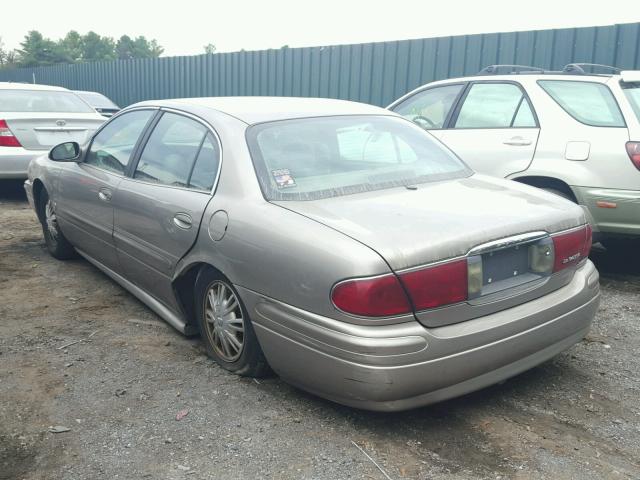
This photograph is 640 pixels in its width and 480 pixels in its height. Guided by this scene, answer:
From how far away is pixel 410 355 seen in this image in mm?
2537

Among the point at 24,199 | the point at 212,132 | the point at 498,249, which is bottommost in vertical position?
the point at 24,199

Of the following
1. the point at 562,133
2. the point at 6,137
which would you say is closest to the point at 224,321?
the point at 562,133

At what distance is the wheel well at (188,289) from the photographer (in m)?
3.49

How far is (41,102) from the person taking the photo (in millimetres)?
8602

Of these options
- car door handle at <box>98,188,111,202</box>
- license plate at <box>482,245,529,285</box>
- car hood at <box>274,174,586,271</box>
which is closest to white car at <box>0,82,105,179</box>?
car door handle at <box>98,188,111,202</box>

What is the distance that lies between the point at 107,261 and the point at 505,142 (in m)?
3.29

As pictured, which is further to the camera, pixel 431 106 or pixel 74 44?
pixel 74 44

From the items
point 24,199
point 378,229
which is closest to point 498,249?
point 378,229

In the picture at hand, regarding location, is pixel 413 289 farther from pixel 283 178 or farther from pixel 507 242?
pixel 283 178

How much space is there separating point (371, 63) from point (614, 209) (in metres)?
7.26

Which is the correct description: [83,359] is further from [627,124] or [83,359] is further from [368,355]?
[627,124]

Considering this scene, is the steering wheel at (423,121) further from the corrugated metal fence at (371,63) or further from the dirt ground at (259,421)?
the corrugated metal fence at (371,63)

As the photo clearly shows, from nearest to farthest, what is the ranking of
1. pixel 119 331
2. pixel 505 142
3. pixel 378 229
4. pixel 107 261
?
pixel 378 229, pixel 119 331, pixel 107 261, pixel 505 142

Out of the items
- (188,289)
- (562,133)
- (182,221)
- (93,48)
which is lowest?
(188,289)
